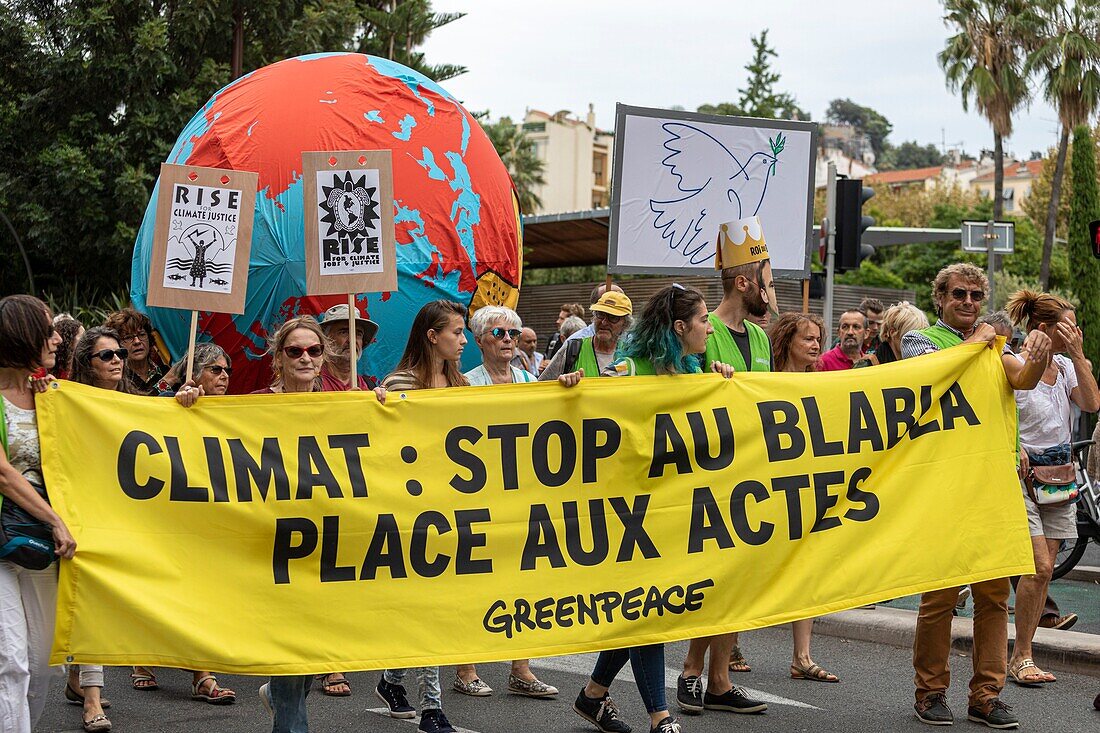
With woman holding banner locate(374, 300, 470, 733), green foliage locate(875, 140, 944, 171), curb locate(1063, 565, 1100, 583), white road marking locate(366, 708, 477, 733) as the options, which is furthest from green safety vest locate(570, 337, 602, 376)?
green foliage locate(875, 140, 944, 171)

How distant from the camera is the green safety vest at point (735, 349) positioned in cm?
577

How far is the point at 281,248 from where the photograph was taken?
8219mm

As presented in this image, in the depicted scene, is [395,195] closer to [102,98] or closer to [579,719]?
[579,719]

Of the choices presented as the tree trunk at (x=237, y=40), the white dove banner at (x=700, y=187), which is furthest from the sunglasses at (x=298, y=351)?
the tree trunk at (x=237, y=40)

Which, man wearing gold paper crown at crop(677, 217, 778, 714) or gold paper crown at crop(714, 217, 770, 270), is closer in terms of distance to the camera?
man wearing gold paper crown at crop(677, 217, 778, 714)

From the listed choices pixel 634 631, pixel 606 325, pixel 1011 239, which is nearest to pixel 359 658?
pixel 634 631

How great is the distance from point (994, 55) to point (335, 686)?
126 ft

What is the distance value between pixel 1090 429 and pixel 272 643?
14.2 m

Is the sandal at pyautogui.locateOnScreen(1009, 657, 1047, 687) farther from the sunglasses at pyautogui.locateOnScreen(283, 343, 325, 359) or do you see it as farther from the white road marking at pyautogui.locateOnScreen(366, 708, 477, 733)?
the sunglasses at pyautogui.locateOnScreen(283, 343, 325, 359)

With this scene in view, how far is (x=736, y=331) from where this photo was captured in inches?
233

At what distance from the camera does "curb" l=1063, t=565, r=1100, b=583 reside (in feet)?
31.8

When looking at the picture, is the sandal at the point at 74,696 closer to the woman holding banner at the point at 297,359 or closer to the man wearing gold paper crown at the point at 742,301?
the woman holding banner at the point at 297,359

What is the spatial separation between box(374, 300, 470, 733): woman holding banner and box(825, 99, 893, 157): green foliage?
18344cm

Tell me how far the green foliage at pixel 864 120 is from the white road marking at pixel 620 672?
182 m
